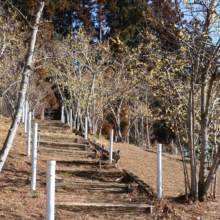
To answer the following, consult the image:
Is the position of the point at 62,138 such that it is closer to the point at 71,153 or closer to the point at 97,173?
the point at 71,153

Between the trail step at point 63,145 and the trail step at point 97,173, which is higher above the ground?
the trail step at point 63,145

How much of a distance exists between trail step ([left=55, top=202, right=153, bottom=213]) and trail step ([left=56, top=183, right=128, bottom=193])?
1.08m

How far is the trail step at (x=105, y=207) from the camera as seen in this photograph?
4812mm

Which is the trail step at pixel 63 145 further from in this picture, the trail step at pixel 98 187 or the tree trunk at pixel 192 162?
the tree trunk at pixel 192 162

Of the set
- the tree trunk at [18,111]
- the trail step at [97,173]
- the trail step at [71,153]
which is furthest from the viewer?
the trail step at [71,153]

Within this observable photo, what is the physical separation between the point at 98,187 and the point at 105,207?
1241 mm

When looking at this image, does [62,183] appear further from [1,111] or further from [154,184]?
[1,111]

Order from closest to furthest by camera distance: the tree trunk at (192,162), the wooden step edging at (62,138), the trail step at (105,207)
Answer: the trail step at (105,207) < the tree trunk at (192,162) < the wooden step edging at (62,138)

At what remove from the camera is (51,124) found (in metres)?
14.2

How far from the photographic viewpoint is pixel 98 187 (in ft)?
20.3

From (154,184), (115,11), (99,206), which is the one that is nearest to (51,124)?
(154,184)

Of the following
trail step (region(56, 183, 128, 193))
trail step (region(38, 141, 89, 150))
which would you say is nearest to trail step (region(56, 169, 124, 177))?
trail step (region(56, 183, 128, 193))

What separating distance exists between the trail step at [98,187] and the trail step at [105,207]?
42.5 inches

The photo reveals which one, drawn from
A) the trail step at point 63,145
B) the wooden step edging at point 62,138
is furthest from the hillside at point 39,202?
the wooden step edging at point 62,138
